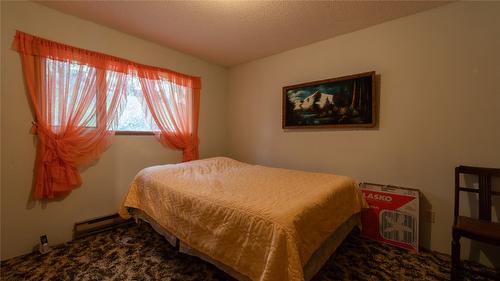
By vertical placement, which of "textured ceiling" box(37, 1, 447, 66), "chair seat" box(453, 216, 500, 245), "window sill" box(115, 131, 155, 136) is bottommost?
"chair seat" box(453, 216, 500, 245)

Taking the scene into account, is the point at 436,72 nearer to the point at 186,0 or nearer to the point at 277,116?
the point at 277,116

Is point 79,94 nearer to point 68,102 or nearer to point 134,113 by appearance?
point 68,102

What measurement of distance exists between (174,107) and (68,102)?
116 cm

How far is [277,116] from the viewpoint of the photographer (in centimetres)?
310

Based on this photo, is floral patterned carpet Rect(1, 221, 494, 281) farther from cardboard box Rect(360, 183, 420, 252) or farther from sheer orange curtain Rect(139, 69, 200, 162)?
sheer orange curtain Rect(139, 69, 200, 162)

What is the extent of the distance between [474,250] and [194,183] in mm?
2580

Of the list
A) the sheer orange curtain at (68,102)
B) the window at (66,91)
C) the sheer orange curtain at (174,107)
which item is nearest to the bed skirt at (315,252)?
the sheer orange curtain at (68,102)

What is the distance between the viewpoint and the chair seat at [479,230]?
1304 millimetres

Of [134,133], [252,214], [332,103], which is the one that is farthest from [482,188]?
[134,133]

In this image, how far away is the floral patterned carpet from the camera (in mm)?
1599

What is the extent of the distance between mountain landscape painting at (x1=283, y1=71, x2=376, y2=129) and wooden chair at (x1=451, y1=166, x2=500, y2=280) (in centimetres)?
91

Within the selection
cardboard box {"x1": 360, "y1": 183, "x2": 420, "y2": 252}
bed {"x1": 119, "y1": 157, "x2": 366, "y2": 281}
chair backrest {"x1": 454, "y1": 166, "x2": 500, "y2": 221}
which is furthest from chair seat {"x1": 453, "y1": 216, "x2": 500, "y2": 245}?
bed {"x1": 119, "y1": 157, "x2": 366, "y2": 281}

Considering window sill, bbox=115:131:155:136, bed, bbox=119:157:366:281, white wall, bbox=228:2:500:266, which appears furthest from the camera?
window sill, bbox=115:131:155:136

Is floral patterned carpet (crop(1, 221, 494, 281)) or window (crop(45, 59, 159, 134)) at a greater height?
window (crop(45, 59, 159, 134))
